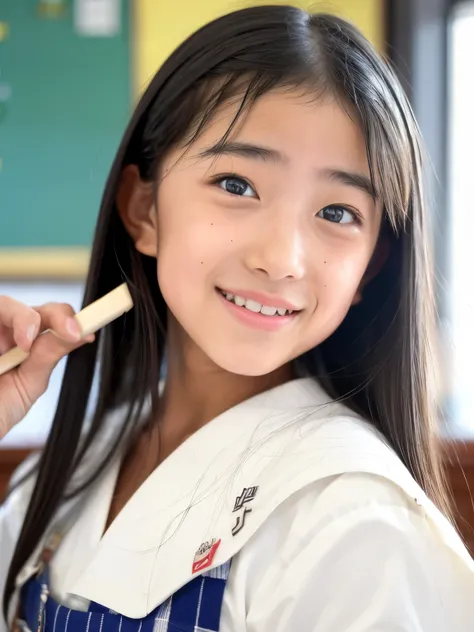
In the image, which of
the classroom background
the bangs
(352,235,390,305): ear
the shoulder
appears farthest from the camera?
the classroom background

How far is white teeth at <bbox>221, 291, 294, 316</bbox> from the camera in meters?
0.72

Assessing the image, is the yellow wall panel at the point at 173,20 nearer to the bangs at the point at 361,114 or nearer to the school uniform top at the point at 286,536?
the bangs at the point at 361,114

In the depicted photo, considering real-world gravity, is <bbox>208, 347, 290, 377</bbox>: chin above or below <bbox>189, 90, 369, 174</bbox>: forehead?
below

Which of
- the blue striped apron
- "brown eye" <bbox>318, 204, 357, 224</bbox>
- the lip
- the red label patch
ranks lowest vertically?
the blue striped apron

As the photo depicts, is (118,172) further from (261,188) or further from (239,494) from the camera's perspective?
(239,494)

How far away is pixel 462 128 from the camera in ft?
5.07

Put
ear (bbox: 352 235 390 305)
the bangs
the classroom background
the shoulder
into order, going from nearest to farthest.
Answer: the shoulder < the bangs < ear (bbox: 352 235 390 305) < the classroom background

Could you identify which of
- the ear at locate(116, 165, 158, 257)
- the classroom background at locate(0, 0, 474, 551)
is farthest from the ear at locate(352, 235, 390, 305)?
the classroom background at locate(0, 0, 474, 551)

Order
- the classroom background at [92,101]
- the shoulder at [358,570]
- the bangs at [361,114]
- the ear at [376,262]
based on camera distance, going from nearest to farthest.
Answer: the shoulder at [358,570]
the bangs at [361,114]
the ear at [376,262]
the classroom background at [92,101]

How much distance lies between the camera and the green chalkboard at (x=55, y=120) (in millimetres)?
1505

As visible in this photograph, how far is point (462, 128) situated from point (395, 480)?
43.2 inches

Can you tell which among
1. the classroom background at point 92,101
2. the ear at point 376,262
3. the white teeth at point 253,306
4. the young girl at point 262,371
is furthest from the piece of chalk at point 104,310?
the classroom background at point 92,101

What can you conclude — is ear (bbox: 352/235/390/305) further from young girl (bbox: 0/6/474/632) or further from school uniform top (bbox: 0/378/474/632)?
school uniform top (bbox: 0/378/474/632)

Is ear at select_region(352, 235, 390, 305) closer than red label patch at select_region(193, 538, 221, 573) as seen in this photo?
No
